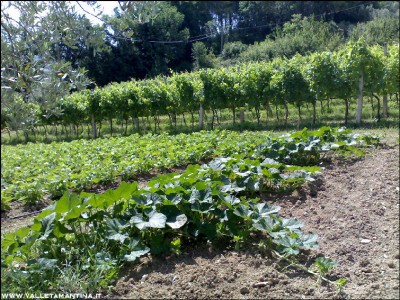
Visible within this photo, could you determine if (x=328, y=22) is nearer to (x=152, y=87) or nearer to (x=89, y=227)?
(x=152, y=87)

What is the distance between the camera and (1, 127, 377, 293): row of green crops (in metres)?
3.12

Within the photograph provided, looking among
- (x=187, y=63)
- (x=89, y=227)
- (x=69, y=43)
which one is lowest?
(x=89, y=227)

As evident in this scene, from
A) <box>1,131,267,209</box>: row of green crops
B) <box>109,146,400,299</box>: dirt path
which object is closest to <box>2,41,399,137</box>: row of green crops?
<box>1,131,267,209</box>: row of green crops

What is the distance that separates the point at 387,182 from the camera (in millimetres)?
5457

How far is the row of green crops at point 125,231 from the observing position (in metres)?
3.12

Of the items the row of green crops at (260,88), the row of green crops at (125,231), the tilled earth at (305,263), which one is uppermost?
the row of green crops at (260,88)

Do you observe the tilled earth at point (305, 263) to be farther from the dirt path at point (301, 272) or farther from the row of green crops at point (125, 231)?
the row of green crops at point (125, 231)

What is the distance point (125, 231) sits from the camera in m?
3.55

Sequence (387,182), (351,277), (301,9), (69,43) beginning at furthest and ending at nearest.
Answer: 1. (301,9)
2. (387,182)
3. (351,277)
4. (69,43)

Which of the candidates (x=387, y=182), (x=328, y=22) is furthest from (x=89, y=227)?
(x=328, y=22)

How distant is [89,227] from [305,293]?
1.85 m

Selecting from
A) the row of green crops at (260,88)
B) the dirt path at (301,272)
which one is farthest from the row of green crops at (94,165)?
the row of green crops at (260,88)

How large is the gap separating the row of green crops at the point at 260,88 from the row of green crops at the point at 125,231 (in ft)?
34.2

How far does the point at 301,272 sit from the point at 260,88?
15.1 meters
